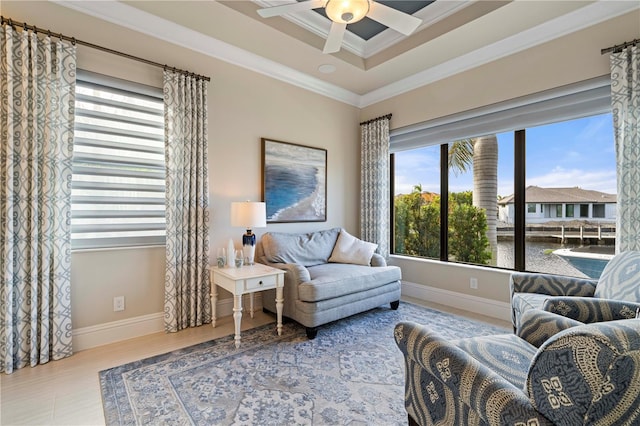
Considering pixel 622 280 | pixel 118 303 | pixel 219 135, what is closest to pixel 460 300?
pixel 622 280

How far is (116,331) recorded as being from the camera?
261 centimetres

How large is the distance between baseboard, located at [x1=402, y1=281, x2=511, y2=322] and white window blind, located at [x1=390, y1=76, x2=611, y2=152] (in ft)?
6.17

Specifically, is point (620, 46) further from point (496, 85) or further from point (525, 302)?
point (525, 302)

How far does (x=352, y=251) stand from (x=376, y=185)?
1152mm

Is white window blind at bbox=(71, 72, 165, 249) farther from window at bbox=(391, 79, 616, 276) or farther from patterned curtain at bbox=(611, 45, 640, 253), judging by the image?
patterned curtain at bbox=(611, 45, 640, 253)

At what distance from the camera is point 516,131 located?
3.19 meters

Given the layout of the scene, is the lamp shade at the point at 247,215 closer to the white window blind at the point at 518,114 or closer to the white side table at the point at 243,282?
the white side table at the point at 243,282

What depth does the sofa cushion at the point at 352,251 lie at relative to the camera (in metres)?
3.54

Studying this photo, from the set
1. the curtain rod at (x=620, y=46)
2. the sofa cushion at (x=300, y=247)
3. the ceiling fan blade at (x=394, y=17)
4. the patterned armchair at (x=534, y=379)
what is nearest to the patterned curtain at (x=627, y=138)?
the curtain rod at (x=620, y=46)

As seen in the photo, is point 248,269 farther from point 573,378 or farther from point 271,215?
point 573,378

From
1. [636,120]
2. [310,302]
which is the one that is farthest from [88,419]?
[636,120]

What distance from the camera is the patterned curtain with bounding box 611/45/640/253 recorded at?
2.33 m

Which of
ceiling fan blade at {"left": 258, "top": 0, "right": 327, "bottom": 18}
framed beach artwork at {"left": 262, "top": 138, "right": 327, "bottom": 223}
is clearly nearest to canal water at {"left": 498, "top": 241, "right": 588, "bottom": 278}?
framed beach artwork at {"left": 262, "top": 138, "right": 327, "bottom": 223}

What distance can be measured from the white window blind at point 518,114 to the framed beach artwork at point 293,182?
4.22 feet
